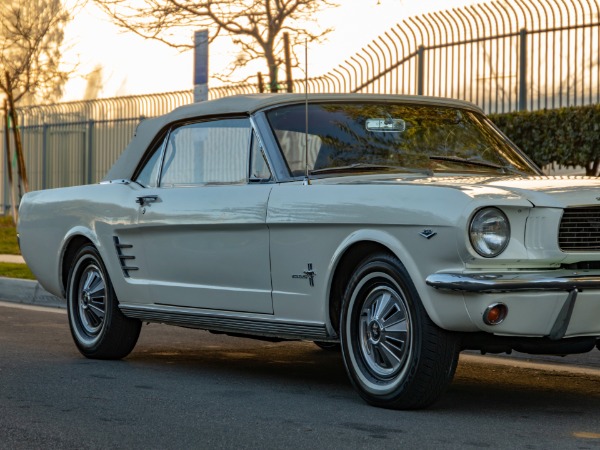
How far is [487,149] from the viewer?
7.60 meters

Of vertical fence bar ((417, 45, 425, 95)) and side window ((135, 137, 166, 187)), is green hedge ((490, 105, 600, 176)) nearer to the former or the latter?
vertical fence bar ((417, 45, 425, 95))

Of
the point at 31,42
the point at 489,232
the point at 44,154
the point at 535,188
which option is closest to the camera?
the point at 489,232

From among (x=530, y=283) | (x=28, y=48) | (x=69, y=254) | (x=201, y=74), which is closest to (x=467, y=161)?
(x=530, y=283)

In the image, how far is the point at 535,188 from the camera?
19.9 feet

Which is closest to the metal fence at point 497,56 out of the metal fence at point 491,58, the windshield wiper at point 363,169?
the metal fence at point 491,58

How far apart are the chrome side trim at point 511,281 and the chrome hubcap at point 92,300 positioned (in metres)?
3.26

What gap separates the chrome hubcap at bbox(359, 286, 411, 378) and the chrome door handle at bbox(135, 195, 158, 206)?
2038mm

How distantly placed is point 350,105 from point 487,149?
33.7 inches

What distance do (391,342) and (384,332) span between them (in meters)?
0.06

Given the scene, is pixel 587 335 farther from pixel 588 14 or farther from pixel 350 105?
pixel 588 14

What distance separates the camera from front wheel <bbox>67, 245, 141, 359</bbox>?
8.31 meters

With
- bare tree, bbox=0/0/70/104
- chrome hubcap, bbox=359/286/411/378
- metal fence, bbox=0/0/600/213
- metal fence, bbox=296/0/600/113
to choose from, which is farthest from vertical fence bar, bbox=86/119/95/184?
chrome hubcap, bbox=359/286/411/378

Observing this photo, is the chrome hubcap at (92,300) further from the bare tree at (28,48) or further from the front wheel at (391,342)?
the bare tree at (28,48)

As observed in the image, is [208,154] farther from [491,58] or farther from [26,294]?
[491,58]
